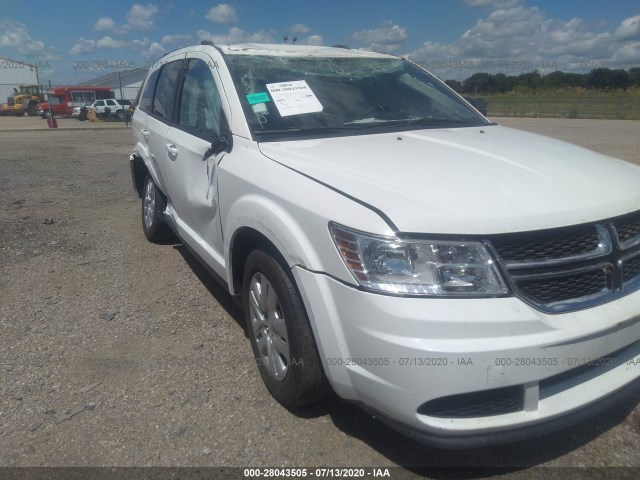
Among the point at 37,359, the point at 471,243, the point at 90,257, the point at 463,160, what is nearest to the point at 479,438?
the point at 471,243

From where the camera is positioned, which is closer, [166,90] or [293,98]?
[293,98]

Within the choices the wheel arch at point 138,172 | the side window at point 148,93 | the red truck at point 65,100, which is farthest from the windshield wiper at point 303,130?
the red truck at point 65,100

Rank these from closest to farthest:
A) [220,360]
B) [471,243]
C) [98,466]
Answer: [471,243], [98,466], [220,360]

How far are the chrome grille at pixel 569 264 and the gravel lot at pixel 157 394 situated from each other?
79 centimetres

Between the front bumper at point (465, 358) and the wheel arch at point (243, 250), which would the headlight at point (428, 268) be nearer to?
the front bumper at point (465, 358)

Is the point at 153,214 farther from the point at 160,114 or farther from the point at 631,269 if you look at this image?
the point at 631,269

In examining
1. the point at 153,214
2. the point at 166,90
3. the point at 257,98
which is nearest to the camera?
the point at 257,98

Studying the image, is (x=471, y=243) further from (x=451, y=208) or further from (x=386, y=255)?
(x=386, y=255)

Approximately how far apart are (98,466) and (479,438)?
5.34ft

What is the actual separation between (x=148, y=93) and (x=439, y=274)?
13.9 ft

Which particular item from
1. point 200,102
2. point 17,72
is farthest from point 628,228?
point 17,72

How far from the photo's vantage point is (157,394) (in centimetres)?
277

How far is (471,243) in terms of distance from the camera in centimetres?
188

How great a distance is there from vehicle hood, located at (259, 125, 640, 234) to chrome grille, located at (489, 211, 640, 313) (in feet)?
0.17
